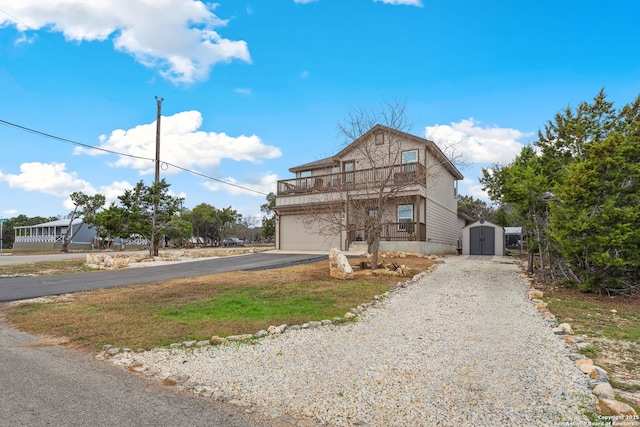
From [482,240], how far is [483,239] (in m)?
0.10

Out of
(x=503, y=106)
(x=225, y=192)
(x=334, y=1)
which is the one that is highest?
(x=334, y=1)

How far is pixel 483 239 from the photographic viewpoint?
24.7m

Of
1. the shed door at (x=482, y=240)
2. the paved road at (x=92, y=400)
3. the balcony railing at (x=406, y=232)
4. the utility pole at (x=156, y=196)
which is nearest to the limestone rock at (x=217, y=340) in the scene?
the paved road at (x=92, y=400)

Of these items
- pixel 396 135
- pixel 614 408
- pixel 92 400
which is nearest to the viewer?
pixel 614 408

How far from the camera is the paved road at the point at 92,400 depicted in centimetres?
316

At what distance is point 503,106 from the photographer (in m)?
16.3

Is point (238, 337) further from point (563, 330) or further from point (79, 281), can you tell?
point (79, 281)

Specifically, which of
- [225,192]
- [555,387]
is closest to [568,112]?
[555,387]

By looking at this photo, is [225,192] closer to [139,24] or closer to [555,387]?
[139,24]

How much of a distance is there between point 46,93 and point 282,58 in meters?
10.6

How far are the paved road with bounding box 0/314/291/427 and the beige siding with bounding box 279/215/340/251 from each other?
20.4 m

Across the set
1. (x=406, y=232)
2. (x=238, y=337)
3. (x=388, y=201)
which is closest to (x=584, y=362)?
(x=238, y=337)

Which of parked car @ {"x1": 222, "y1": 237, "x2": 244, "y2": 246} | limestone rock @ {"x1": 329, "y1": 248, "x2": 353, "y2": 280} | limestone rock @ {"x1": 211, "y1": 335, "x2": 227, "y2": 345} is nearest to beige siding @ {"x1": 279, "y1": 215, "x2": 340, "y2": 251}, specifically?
limestone rock @ {"x1": 329, "y1": 248, "x2": 353, "y2": 280}

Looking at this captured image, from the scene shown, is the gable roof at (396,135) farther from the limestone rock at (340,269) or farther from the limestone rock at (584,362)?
the limestone rock at (584,362)
